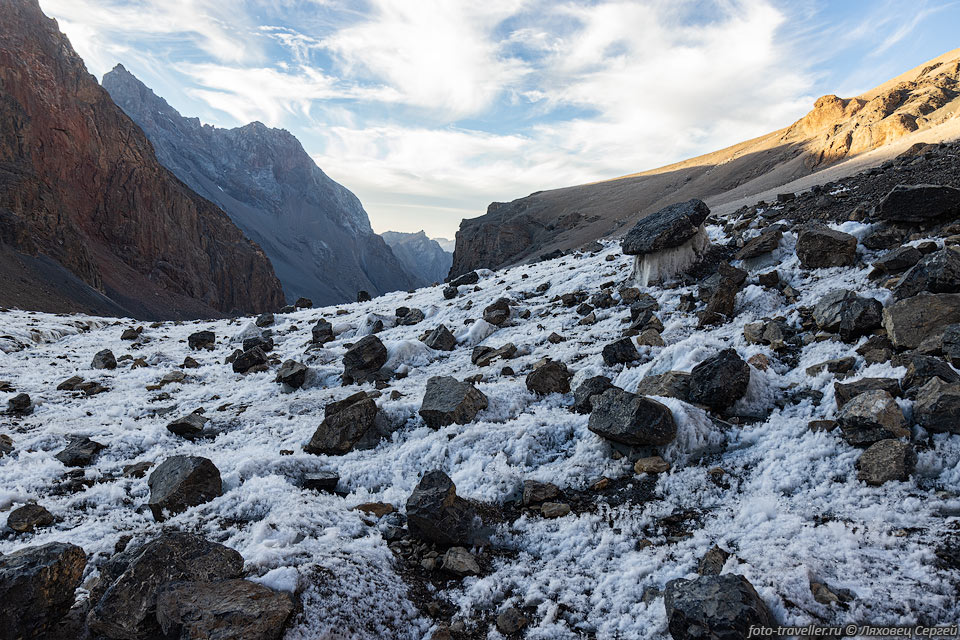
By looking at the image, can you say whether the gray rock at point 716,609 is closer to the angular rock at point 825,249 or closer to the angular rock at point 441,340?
the angular rock at point 825,249

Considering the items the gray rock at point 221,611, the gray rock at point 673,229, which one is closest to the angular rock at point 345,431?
the gray rock at point 221,611

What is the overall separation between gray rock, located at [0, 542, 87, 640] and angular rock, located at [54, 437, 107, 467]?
5.24 metres

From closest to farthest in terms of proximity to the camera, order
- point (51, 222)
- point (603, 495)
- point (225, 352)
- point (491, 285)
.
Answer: point (603, 495)
point (225, 352)
point (491, 285)
point (51, 222)

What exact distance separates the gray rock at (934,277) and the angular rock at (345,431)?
9.32 m

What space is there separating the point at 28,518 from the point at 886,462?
10536 millimetres

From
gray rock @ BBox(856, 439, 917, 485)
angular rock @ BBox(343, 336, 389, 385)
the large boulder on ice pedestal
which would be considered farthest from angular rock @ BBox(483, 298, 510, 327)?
gray rock @ BBox(856, 439, 917, 485)

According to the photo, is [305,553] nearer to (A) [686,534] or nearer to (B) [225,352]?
(A) [686,534]

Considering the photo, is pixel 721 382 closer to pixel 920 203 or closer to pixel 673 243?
pixel 920 203

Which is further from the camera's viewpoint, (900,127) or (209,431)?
(900,127)

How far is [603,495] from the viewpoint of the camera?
5.98 meters

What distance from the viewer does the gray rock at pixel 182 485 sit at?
6.13m

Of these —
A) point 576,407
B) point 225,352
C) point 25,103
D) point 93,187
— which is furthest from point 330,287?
point 576,407

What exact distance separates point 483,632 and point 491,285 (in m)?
18.2

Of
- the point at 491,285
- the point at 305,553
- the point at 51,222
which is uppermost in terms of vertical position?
the point at 51,222
